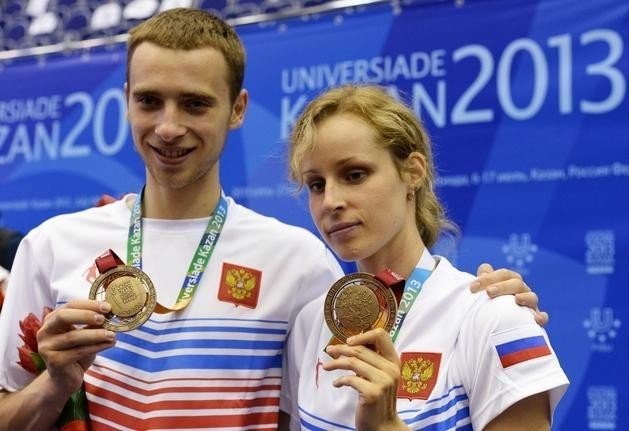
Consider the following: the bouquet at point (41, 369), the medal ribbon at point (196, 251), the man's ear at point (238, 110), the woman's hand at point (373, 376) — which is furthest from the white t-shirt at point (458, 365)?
the man's ear at point (238, 110)

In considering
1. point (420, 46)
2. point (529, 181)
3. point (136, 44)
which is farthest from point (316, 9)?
point (136, 44)

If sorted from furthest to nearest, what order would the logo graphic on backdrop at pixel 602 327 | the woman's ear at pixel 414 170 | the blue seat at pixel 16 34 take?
the blue seat at pixel 16 34 < the logo graphic on backdrop at pixel 602 327 < the woman's ear at pixel 414 170

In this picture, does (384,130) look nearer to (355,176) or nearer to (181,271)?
(355,176)

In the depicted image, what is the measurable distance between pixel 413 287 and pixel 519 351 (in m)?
0.31

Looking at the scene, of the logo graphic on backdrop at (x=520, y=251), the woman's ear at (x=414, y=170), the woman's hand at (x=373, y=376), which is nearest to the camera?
the woman's hand at (x=373, y=376)

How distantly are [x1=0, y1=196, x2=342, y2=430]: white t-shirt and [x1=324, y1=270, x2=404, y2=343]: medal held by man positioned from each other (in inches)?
13.4

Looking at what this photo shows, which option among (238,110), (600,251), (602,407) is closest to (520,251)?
(600,251)

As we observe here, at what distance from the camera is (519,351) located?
1898mm

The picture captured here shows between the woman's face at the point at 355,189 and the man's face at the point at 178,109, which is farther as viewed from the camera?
the man's face at the point at 178,109

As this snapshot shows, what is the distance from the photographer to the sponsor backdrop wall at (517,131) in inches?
149

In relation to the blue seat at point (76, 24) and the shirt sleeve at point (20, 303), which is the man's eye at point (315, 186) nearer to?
the shirt sleeve at point (20, 303)

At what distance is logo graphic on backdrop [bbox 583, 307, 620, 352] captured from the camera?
3766 mm

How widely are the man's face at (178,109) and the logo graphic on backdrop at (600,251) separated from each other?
1955mm

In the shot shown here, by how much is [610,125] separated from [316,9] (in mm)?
1560
